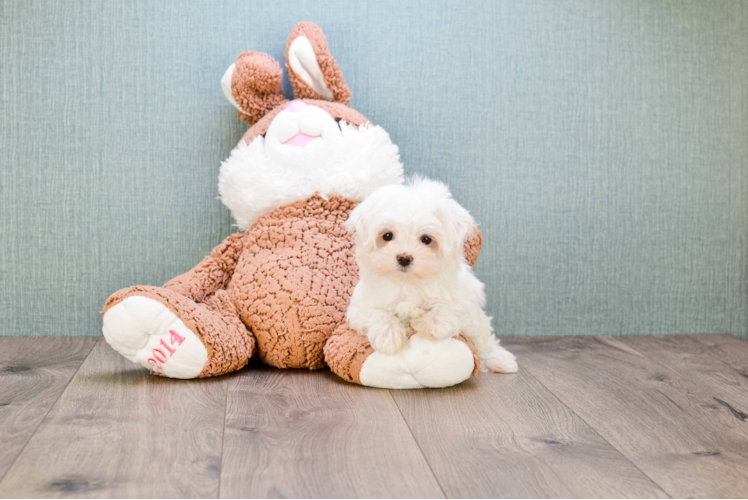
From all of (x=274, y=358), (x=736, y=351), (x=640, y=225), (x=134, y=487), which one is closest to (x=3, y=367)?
(x=274, y=358)

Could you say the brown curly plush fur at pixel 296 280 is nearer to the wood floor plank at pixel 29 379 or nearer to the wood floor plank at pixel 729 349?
the wood floor plank at pixel 29 379

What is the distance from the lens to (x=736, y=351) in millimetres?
1730

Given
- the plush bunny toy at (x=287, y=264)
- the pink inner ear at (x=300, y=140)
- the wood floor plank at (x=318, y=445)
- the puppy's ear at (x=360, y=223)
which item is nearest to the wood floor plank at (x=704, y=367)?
the plush bunny toy at (x=287, y=264)

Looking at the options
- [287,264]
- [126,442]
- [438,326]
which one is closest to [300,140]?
[287,264]

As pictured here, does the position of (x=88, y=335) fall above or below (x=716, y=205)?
below

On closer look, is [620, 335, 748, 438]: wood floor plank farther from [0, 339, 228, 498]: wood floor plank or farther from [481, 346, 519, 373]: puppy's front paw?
[0, 339, 228, 498]: wood floor plank

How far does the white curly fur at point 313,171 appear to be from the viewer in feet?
5.00

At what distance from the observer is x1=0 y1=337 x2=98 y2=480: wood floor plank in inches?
41.1

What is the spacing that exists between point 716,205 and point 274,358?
1.38 metres

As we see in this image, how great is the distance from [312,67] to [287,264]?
1.73 ft

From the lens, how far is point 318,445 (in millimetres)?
1017

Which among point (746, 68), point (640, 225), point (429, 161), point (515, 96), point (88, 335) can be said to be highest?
point (746, 68)

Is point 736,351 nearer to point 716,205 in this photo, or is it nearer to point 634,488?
point 716,205

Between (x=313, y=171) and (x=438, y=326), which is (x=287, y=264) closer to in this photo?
(x=313, y=171)
